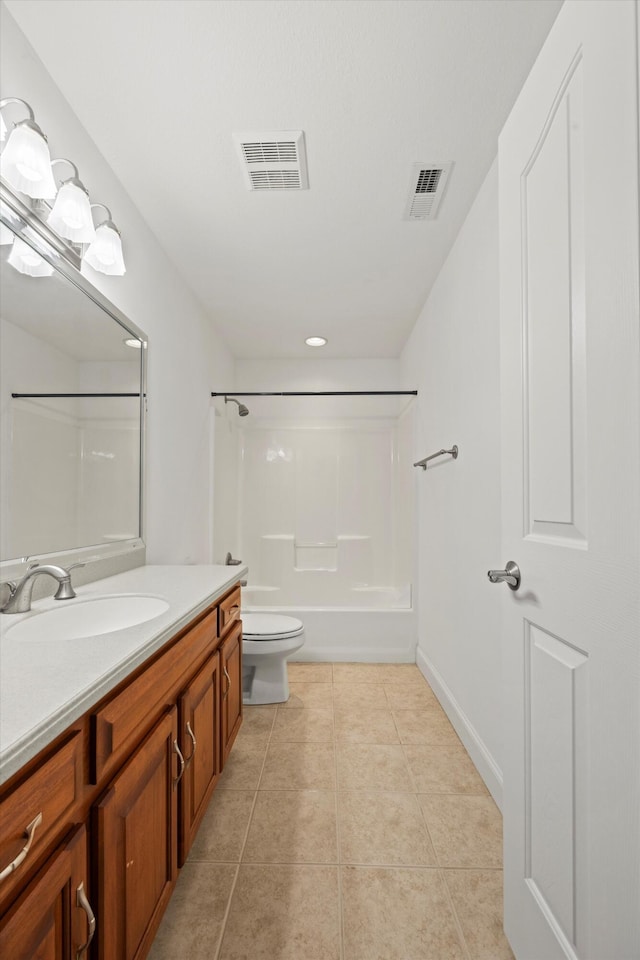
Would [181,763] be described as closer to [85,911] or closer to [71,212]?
[85,911]

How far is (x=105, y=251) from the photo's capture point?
1636 millimetres

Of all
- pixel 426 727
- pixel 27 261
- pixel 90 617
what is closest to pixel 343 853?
pixel 426 727

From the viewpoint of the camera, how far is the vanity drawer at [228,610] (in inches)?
67.3

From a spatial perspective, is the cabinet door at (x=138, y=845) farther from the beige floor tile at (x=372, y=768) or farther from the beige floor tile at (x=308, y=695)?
the beige floor tile at (x=308, y=695)

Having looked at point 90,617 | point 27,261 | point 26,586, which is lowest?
point 90,617

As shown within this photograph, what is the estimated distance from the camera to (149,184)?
1.89m

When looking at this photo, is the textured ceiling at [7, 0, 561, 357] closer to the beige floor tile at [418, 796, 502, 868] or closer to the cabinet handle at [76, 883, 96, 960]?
the cabinet handle at [76, 883, 96, 960]

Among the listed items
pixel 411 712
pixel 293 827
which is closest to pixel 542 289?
pixel 293 827

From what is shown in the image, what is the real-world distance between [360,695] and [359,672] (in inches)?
15.4

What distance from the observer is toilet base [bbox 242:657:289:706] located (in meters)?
2.61

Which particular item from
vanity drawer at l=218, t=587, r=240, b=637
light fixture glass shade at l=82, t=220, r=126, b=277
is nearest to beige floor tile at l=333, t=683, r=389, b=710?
vanity drawer at l=218, t=587, r=240, b=637

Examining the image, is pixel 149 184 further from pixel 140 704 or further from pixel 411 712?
pixel 411 712

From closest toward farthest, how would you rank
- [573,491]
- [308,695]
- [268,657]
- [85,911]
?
[85,911], [573,491], [268,657], [308,695]

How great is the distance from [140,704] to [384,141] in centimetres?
Answer: 186
